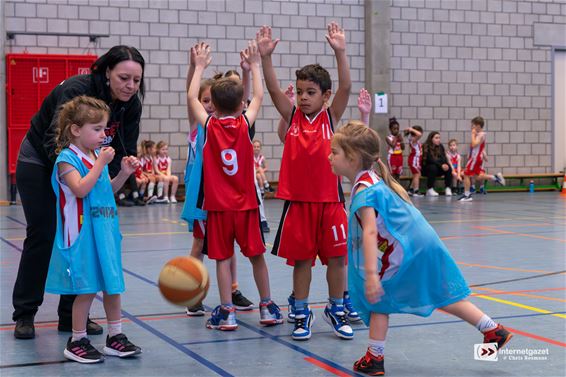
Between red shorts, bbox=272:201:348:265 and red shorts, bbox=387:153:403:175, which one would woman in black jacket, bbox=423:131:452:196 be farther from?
red shorts, bbox=272:201:348:265

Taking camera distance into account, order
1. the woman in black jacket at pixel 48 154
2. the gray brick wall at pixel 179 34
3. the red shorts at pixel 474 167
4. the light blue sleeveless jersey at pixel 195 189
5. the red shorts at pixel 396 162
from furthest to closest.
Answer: the red shorts at pixel 396 162, the red shorts at pixel 474 167, the gray brick wall at pixel 179 34, the light blue sleeveless jersey at pixel 195 189, the woman in black jacket at pixel 48 154

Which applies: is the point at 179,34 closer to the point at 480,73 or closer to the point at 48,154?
the point at 480,73

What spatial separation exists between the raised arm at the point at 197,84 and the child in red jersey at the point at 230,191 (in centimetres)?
7

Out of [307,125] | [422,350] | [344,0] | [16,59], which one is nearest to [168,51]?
[16,59]

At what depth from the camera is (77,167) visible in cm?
392

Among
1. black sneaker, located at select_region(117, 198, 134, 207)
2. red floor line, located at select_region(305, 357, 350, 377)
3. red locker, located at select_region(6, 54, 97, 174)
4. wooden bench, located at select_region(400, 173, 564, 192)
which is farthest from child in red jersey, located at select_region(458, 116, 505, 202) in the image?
red floor line, located at select_region(305, 357, 350, 377)

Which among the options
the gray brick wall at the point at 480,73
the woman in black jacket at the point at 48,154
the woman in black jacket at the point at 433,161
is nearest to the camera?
the woman in black jacket at the point at 48,154

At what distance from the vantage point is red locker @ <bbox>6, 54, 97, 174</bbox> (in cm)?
1425

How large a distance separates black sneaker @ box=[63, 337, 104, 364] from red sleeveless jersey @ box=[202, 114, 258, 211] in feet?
3.81

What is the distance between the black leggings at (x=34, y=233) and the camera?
14.4 feet

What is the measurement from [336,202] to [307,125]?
19.1 inches

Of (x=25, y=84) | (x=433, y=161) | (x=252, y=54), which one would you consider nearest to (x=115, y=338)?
(x=252, y=54)

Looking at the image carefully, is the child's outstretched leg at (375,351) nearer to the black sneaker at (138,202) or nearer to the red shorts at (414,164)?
the black sneaker at (138,202)

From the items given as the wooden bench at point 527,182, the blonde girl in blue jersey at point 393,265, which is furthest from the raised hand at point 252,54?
the wooden bench at point 527,182
